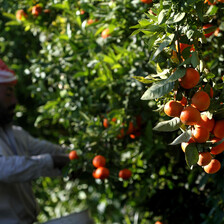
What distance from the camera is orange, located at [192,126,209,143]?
0.92 meters

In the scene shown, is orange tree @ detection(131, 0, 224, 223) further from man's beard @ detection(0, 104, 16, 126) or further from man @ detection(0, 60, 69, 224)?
man's beard @ detection(0, 104, 16, 126)

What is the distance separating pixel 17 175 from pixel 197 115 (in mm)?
1397

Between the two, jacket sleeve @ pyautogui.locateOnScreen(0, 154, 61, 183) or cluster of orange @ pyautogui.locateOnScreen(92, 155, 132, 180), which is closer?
cluster of orange @ pyautogui.locateOnScreen(92, 155, 132, 180)

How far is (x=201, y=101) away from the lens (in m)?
0.92

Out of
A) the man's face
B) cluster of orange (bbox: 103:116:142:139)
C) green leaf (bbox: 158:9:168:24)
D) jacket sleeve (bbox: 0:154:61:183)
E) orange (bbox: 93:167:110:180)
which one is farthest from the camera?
the man's face

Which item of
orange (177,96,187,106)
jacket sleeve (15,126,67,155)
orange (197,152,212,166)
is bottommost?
jacket sleeve (15,126,67,155)

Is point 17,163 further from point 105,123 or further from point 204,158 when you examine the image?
point 204,158

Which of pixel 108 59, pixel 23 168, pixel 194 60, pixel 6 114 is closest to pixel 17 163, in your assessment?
pixel 23 168

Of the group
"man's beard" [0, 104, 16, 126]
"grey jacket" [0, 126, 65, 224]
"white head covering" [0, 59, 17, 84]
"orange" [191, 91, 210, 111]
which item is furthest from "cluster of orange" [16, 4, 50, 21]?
"orange" [191, 91, 210, 111]

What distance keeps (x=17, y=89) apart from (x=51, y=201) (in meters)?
1.00

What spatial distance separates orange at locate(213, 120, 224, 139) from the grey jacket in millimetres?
1336

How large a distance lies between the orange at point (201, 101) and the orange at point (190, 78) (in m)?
0.03

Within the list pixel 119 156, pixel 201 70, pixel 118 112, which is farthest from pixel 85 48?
pixel 201 70

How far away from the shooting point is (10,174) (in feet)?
6.70
